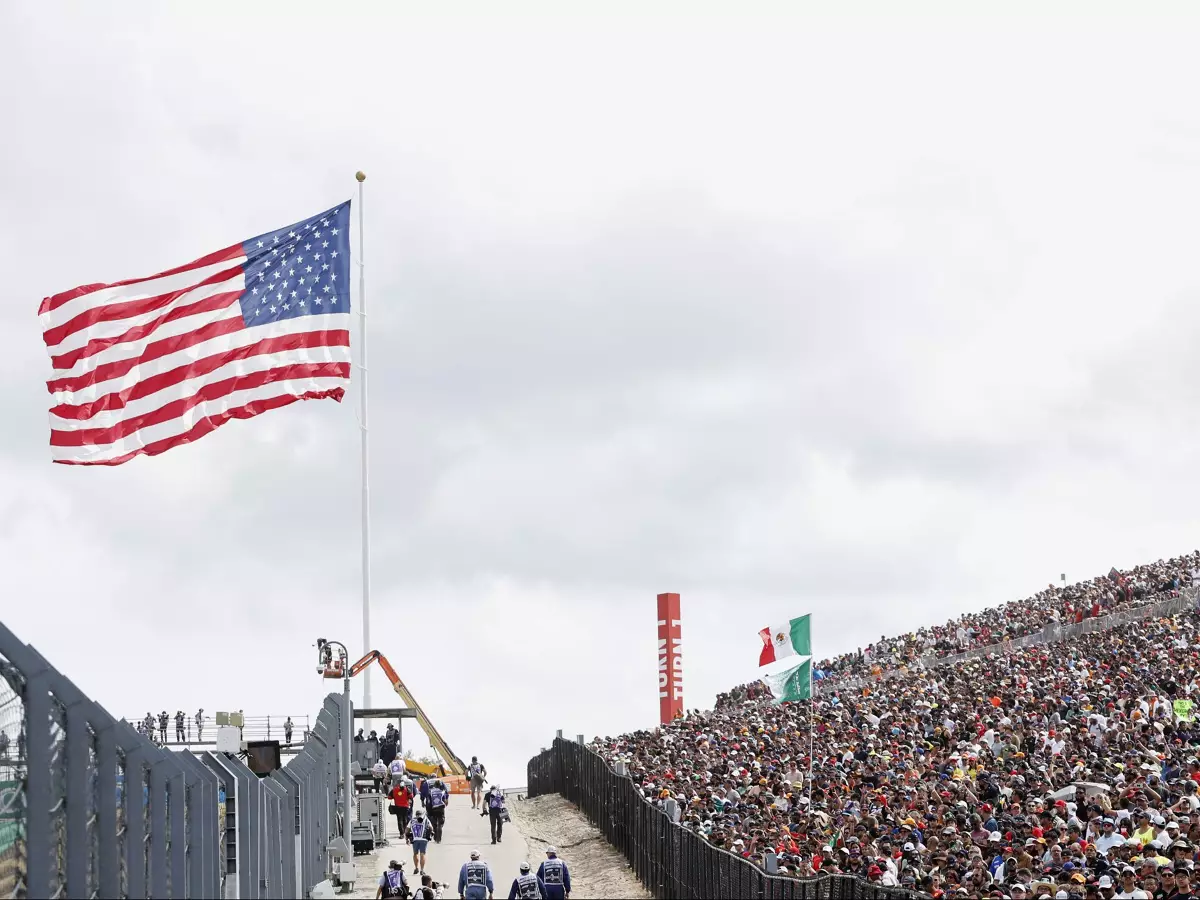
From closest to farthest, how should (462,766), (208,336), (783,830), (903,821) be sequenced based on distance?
(903,821), (783,830), (208,336), (462,766)

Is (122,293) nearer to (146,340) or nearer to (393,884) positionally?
(146,340)

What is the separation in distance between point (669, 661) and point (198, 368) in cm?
3693

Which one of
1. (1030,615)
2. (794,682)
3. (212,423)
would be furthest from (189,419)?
(1030,615)

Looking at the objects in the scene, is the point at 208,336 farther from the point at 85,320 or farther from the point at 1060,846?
the point at 1060,846

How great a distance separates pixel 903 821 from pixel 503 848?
1164cm

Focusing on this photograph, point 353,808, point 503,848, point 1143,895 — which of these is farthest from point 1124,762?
point 353,808

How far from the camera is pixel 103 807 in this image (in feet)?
38.5

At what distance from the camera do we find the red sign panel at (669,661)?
202 ft

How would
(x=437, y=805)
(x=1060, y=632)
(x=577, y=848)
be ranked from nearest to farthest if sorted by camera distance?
1. (x=437, y=805)
2. (x=577, y=848)
3. (x=1060, y=632)

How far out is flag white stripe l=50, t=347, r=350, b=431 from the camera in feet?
84.2

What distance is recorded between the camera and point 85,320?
26.1m

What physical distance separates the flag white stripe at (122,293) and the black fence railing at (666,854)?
11430 millimetres

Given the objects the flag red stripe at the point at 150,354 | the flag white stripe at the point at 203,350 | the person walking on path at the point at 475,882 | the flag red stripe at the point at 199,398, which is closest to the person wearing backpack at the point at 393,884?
the person walking on path at the point at 475,882

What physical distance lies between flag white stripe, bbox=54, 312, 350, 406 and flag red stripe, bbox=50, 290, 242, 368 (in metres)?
0.49
